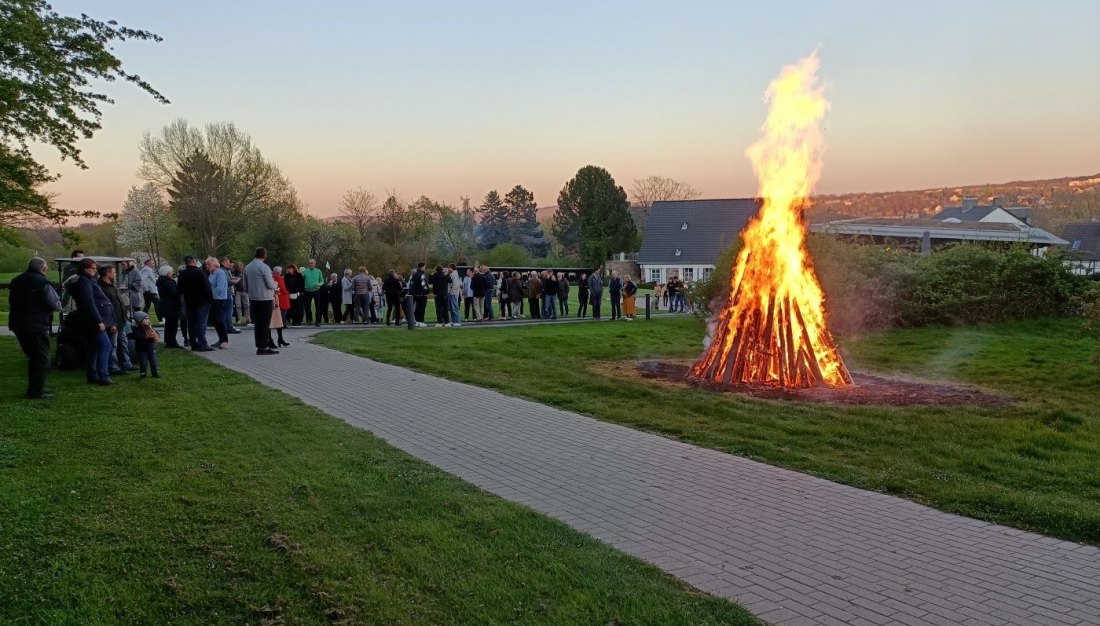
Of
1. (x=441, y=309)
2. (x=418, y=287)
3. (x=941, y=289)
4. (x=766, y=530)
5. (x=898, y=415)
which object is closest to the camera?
(x=766, y=530)

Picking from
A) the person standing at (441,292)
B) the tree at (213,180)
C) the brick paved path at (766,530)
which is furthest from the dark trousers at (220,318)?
the tree at (213,180)

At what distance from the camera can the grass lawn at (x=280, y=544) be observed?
12.4ft

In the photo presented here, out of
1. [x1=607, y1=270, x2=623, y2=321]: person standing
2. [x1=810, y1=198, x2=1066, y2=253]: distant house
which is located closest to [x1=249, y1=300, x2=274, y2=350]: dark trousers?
[x1=810, y1=198, x2=1066, y2=253]: distant house

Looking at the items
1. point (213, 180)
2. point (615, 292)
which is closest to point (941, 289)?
point (615, 292)

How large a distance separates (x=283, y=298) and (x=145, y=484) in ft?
40.5

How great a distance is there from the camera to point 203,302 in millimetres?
13922

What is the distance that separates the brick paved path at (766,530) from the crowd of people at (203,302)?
430 cm

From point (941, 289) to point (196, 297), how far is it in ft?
59.1

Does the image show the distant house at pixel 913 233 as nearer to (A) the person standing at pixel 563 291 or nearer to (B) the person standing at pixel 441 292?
(A) the person standing at pixel 563 291

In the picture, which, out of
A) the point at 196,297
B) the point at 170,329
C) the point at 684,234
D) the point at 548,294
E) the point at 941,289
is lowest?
the point at 941,289

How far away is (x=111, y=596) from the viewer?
3859 millimetres

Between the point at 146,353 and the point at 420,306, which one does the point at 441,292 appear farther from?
the point at 146,353

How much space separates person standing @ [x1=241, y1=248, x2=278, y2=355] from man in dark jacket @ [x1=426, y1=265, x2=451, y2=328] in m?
Answer: 6.84

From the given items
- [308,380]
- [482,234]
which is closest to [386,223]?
[482,234]
